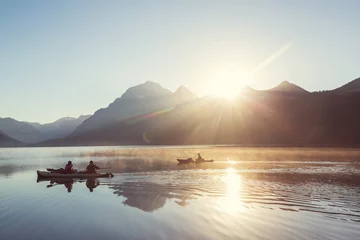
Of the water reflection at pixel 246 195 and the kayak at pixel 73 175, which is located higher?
the kayak at pixel 73 175

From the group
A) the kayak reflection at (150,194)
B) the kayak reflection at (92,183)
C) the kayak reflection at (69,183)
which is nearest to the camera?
the kayak reflection at (150,194)

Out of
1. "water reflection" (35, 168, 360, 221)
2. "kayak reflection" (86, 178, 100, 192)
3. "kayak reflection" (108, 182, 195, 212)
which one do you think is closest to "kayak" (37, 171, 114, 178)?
"kayak reflection" (86, 178, 100, 192)

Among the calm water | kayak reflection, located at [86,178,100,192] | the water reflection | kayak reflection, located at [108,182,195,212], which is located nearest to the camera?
the calm water

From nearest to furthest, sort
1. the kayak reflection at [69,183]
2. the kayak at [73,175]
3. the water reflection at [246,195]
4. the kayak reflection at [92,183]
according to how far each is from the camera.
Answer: the water reflection at [246,195] → the kayak reflection at [92,183] → the kayak reflection at [69,183] → the kayak at [73,175]

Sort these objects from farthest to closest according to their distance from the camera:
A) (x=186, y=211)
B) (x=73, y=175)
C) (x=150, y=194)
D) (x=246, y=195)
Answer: (x=73, y=175)
(x=150, y=194)
(x=246, y=195)
(x=186, y=211)

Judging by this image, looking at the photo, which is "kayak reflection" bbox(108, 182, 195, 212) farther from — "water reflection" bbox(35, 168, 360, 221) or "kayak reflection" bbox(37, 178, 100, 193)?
"kayak reflection" bbox(37, 178, 100, 193)

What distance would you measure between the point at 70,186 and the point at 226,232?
30.2 m

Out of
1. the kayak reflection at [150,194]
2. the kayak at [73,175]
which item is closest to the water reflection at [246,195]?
the kayak reflection at [150,194]

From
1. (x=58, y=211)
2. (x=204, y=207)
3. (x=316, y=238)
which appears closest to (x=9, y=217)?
(x=58, y=211)

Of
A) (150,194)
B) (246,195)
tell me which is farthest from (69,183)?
(246,195)

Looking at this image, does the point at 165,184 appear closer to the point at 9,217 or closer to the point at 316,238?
the point at 9,217

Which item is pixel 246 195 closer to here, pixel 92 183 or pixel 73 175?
pixel 92 183

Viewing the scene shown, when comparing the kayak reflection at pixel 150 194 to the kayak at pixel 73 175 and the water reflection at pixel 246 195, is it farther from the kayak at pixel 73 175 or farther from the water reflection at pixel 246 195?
the kayak at pixel 73 175

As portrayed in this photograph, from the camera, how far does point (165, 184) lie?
42.5 m
